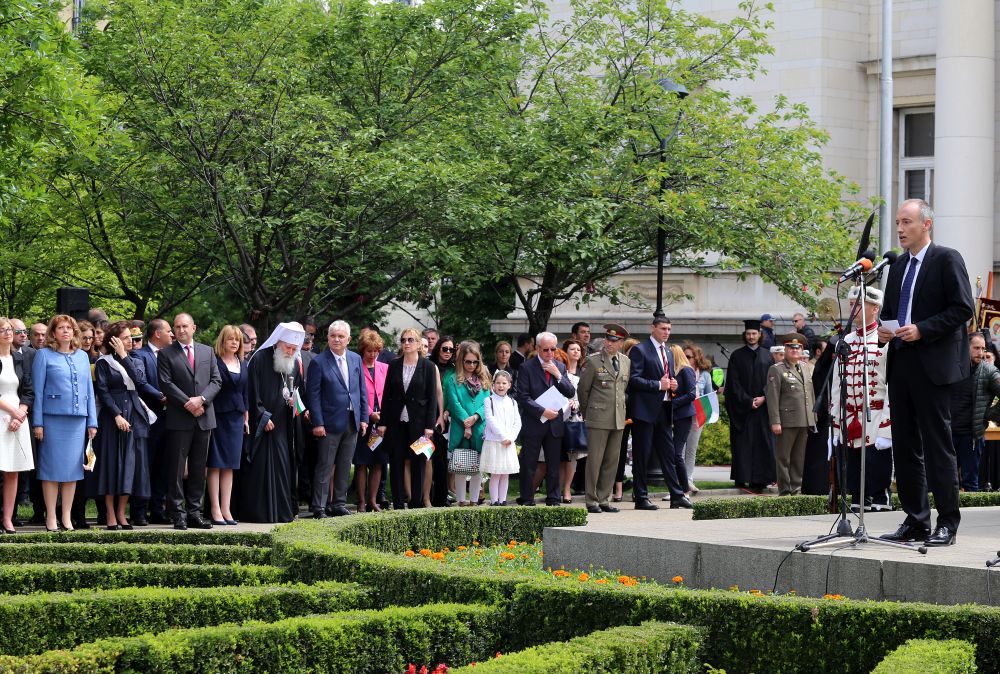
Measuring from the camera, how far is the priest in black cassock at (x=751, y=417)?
65.6 feet

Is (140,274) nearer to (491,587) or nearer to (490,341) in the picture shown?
(490,341)

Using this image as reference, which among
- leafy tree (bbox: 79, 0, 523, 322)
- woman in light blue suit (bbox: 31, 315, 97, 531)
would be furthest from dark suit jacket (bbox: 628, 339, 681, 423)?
woman in light blue suit (bbox: 31, 315, 97, 531)

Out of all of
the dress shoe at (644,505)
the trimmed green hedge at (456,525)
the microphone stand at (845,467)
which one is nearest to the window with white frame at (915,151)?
the dress shoe at (644,505)

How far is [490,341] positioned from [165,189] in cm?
1595

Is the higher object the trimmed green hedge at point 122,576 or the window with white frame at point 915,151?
the window with white frame at point 915,151

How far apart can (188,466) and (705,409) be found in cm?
769

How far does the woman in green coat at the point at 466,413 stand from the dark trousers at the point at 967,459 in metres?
6.46

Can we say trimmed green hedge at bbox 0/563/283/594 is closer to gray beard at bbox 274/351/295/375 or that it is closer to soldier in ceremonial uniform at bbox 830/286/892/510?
soldier in ceremonial uniform at bbox 830/286/892/510

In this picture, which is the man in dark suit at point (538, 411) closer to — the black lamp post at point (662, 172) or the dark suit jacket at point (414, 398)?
the dark suit jacket at point (414, 398)

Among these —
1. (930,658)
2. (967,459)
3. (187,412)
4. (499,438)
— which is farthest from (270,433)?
(930,658)

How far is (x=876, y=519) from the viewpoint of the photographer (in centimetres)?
1197

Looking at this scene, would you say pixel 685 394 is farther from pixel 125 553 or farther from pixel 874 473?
pixel 125 553

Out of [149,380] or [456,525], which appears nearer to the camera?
[456,525]

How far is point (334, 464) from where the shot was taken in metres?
15.8
